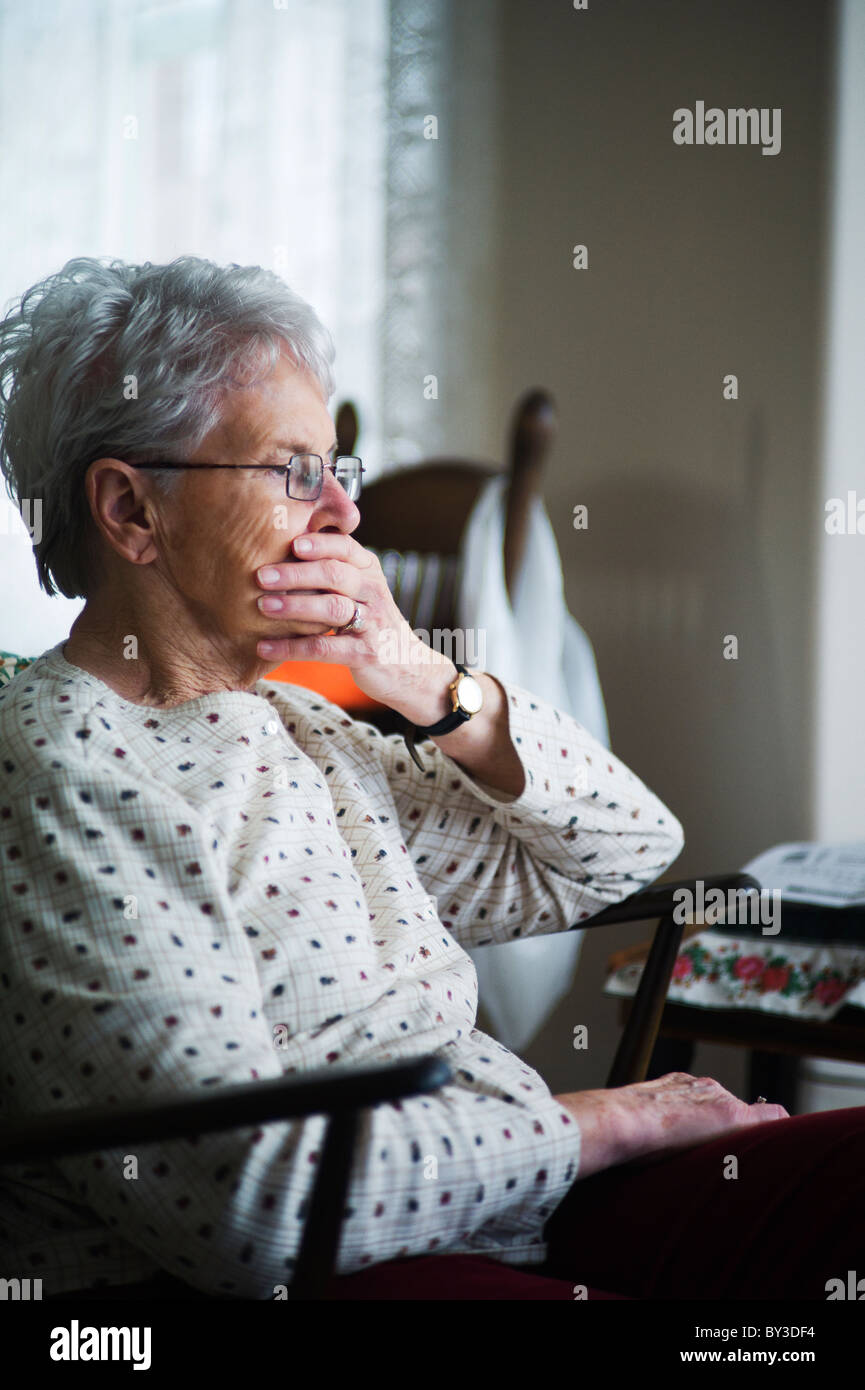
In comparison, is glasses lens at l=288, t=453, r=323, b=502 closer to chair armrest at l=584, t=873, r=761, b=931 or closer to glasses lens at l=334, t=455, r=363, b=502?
glasses lens at l=334, t=455, r=363, b=502

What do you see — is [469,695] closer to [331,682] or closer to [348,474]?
[348,474]

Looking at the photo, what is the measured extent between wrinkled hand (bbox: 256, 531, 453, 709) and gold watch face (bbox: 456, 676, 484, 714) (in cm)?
3

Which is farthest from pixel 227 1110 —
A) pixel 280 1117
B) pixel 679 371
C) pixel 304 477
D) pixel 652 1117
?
pixel 679 371

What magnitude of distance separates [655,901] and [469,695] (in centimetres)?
31

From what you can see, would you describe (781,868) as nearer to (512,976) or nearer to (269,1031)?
(512,976)

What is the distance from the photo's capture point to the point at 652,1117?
3.40 feet

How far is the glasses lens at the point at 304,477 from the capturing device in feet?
3.52

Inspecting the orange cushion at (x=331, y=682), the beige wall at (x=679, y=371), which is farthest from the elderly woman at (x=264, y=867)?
the beige wall at (x=679, y=371)

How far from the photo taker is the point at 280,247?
2.62 m

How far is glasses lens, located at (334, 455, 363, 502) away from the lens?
114 centimetres

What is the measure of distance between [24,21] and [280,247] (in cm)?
70

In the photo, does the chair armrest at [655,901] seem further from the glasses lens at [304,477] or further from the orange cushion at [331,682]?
the orange cushion at [331,682]

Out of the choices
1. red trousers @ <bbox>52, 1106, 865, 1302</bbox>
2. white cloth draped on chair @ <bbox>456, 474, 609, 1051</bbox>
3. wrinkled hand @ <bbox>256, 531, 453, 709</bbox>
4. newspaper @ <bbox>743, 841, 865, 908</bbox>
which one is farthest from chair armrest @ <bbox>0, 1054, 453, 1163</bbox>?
white cloth draped on chair @ <bbox>456, 474, 609, 1051</bbox>
